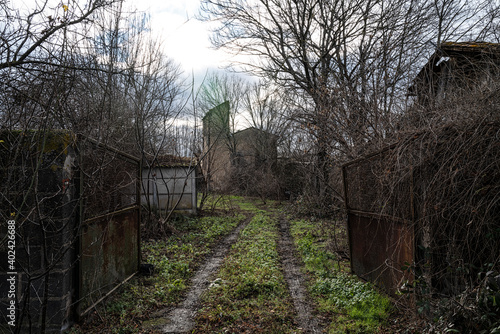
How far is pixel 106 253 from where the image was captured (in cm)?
460

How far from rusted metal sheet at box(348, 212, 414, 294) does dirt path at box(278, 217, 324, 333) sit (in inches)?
41.9

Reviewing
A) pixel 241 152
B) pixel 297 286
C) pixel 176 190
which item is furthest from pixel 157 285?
pixel 241 152

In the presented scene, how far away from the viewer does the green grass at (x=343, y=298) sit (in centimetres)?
395

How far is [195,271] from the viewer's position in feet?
22.3

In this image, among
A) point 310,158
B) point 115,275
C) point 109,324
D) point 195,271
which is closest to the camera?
point 109,324

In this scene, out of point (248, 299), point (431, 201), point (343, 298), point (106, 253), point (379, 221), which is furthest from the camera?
point (248, 299)

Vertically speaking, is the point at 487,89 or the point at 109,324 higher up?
the point at 487,89

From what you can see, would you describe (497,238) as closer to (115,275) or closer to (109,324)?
(109,324)

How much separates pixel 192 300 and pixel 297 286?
6.01ft

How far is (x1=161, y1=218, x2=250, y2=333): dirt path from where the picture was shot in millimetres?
4148

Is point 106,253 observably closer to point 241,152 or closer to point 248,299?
point 248,299

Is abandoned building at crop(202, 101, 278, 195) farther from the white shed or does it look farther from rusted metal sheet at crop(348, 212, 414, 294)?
rusted metal sheet at crop(348, 212, 414, 294)

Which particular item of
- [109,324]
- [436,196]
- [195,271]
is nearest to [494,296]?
[436,196]

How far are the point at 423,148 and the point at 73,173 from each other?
13.0 ft
